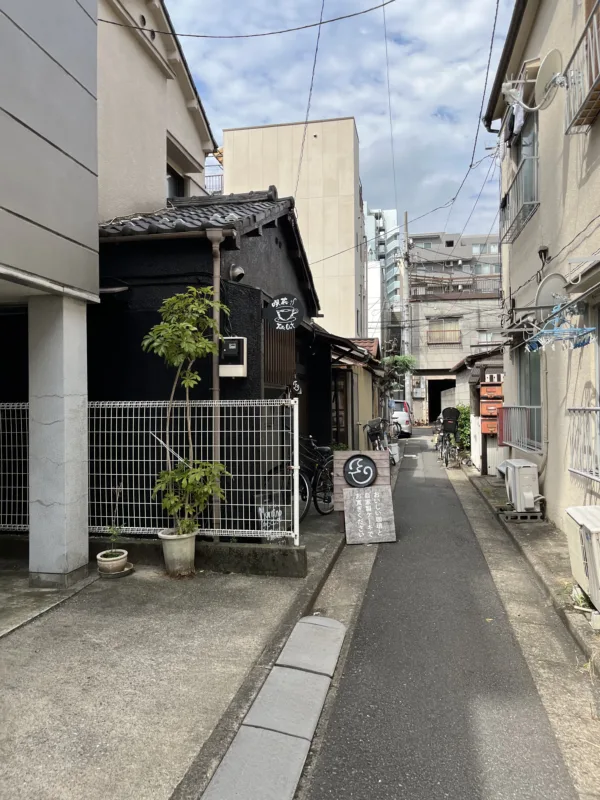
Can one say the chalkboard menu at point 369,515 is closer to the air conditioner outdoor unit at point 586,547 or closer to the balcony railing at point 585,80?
the air conditioner outdoor unit at point 586,547

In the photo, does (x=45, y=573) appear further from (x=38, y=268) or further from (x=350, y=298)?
(x=350, y=298)

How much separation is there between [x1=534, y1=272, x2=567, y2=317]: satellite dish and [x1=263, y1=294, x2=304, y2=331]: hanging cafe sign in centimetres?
299

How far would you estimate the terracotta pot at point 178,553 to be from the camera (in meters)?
5.64

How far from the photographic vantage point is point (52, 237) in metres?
5.08

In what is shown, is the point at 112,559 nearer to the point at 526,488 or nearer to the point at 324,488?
the point at 324,488

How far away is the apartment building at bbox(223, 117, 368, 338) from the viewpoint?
2314 centimetres

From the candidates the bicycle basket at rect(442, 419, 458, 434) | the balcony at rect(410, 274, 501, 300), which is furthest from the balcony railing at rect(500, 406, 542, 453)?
the balcony at rect(410, 274, 501, 300)

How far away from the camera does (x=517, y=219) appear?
9.52 metres

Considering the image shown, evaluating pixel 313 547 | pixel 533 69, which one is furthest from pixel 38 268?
pixel 533 69

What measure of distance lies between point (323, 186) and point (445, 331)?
16969 millimetres

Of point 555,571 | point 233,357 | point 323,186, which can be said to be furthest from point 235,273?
point 323,186

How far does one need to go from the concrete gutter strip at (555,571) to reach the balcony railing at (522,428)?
1335 mm

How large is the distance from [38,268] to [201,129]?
894cm

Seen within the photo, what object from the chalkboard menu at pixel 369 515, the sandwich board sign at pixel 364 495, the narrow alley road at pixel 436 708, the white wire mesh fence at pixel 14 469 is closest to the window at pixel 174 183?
the white wire mesh fence at pixel 14 469
